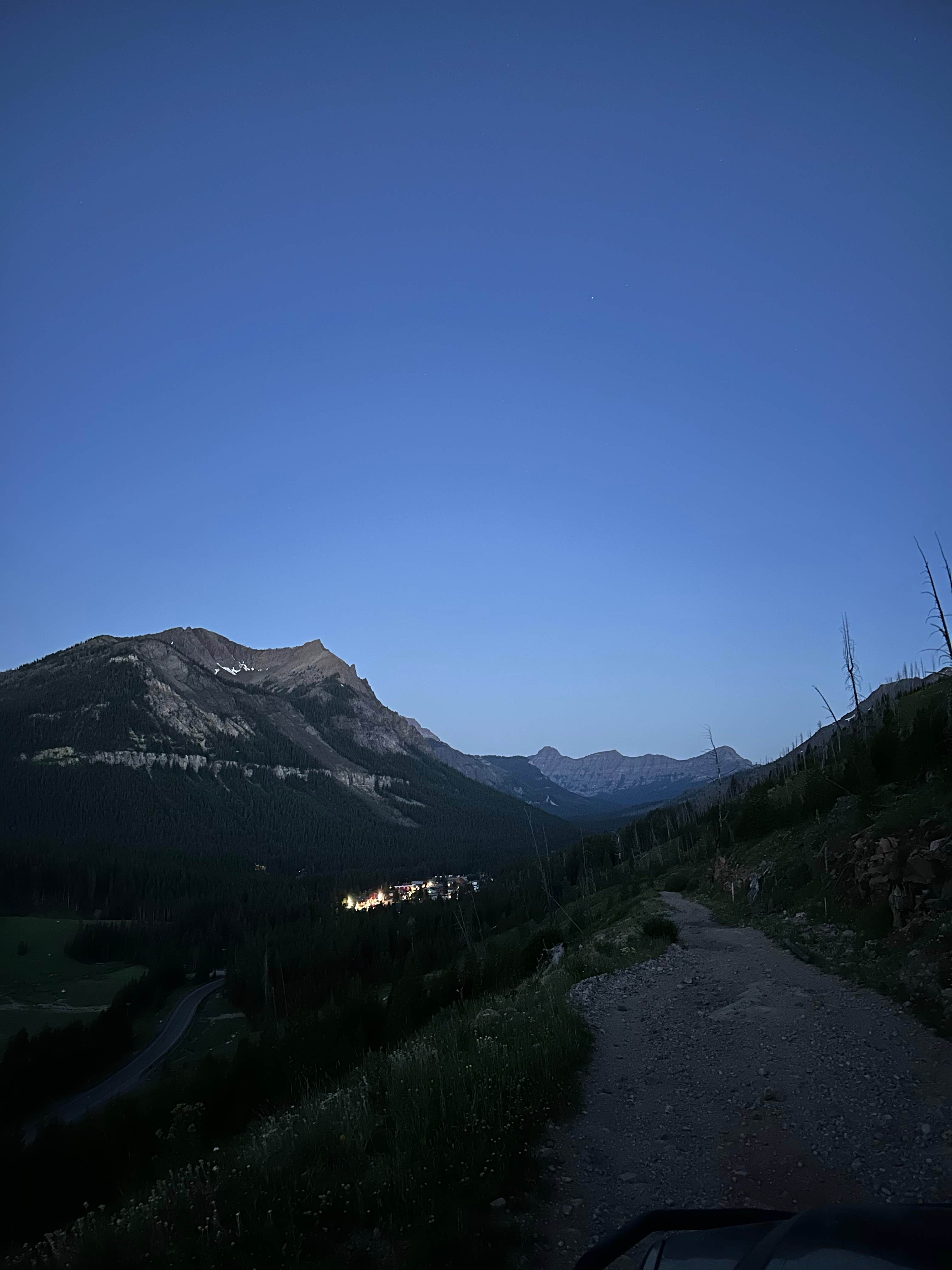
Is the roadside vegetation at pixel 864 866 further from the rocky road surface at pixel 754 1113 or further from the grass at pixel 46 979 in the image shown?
the grass at pixel 46 979

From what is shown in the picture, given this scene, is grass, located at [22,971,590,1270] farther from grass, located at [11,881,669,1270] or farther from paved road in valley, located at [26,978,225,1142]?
paved road in valley, located at [26,978,225,1142]

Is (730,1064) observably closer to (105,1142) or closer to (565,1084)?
(565,1084)

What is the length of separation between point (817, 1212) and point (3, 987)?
130 m

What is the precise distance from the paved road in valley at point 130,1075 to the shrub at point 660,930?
44.9 m

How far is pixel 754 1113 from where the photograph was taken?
8.37 meters

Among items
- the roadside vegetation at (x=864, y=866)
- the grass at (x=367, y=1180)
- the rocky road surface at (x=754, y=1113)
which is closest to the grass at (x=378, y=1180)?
the grass at (x=367, y=1180)

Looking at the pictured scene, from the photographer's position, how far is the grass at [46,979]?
8350cm

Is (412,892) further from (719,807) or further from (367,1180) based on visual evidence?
(367,1180)

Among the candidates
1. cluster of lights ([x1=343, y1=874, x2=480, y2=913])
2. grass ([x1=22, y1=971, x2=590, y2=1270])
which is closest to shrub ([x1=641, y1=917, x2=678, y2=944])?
grass ([x1=22, y1=971, x2=590, y2=1270])

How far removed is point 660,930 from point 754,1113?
45.0ft

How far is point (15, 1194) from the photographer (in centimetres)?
2753

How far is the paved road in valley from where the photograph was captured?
55372 mm

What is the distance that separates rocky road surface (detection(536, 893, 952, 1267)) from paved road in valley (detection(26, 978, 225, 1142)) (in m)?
50.2

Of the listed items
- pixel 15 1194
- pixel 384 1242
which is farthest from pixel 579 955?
pixel 15 1194
